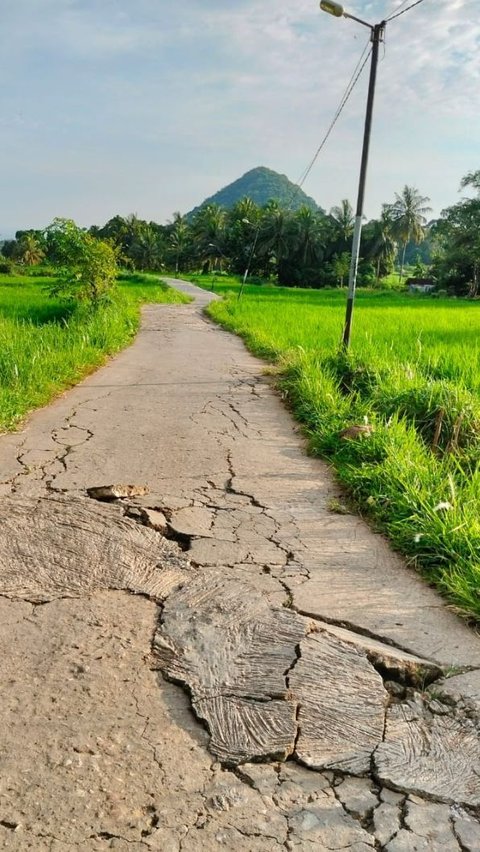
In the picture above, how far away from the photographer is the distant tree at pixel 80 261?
43.7 ft

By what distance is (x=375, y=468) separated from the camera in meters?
4.13

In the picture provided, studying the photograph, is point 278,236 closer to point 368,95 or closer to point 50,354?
point 368,95

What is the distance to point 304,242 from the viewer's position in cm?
4984

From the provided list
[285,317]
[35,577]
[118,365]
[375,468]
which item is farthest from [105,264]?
[35,577]

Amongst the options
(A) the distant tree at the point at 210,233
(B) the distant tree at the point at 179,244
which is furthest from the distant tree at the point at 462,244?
(B) the distant tree at the point at 179,244

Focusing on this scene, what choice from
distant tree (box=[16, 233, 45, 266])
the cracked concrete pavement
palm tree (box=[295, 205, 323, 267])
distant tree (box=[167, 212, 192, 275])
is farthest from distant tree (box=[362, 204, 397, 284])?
the cracked concrete pavement

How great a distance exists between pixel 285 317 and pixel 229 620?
12612 mm

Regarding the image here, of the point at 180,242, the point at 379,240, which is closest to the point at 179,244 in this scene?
the point at 180,242

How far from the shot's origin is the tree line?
42281 millimetres

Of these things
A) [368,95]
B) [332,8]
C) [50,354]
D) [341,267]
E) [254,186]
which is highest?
[254,186]

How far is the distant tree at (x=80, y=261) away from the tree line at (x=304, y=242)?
24.2m

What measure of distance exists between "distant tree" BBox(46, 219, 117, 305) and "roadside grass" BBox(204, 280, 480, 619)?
549 cm

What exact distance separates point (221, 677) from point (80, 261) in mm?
12756

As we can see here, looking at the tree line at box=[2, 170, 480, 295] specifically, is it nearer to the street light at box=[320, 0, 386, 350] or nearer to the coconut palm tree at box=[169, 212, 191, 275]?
the coconut palm tree at box=[169, 212, 191, 275]
